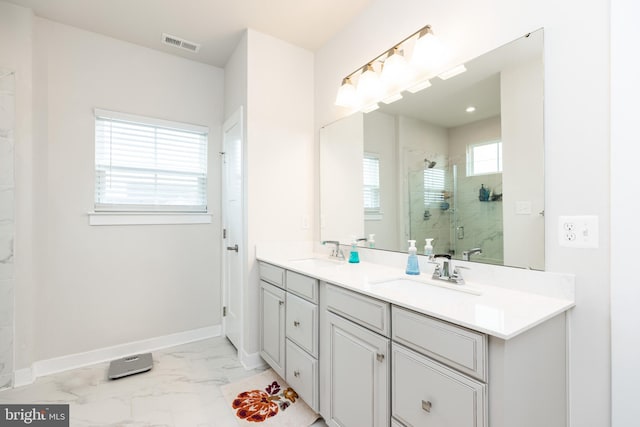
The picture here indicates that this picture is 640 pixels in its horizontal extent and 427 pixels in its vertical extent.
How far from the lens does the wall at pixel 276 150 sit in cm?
239

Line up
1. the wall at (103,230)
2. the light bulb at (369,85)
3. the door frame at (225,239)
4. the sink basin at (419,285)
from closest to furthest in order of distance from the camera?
the sink basin at (419,285), the light bulb at (369,85), the wall at (103,230), the door frame at (225,239)

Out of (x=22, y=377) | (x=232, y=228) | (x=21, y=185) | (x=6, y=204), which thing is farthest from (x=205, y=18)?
(x=22, y=377)

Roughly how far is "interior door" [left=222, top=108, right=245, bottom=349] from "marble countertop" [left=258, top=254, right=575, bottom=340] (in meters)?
0.96

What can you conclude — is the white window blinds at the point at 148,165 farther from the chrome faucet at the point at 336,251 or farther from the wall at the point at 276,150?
the chrome faucet at the point at 336,251

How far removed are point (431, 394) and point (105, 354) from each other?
2.69 m

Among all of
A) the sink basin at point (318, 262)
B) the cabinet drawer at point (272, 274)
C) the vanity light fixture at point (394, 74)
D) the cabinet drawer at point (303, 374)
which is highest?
the vanity light fixture at point (394, 74)

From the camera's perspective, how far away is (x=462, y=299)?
1.26m

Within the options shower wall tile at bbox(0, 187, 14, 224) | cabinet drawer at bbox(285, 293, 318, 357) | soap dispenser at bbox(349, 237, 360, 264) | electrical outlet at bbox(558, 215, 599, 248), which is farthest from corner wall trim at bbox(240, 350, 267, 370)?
electrical outlet at bbox(558, 215, 599, 248)

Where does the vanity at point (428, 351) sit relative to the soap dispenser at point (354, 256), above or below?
below

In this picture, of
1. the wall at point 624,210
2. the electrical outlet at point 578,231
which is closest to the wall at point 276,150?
the electrical outlet at point 578,231

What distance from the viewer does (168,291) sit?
2758 mm

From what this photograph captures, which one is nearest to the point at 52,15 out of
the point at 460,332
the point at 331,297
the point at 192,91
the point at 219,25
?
the point at 192,91

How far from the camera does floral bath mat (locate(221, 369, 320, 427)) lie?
173cm

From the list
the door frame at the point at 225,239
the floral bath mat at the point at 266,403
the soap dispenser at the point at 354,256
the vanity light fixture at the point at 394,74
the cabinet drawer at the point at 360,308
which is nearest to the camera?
the cabinet drawer at the point at 360,308
